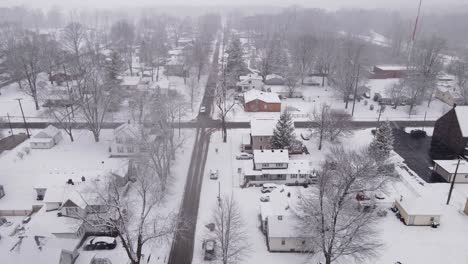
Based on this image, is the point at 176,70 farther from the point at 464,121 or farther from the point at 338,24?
the point at 338,24

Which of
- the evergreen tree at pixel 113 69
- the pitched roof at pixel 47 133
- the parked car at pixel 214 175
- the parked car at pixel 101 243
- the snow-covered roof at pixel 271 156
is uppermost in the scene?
the evergreen tree at pixel 113 69

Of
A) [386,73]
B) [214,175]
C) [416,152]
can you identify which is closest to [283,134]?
[214,175]

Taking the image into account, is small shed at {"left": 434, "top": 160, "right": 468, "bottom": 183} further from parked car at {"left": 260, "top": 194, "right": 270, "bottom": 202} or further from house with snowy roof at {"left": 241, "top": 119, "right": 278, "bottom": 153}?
parked car at {"left": 260, "top": 194, "right": 270, "bottom": 202}

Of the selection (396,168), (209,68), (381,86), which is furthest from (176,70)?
(396,168)

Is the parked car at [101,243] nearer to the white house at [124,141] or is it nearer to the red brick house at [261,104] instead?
the white house at [124,141]

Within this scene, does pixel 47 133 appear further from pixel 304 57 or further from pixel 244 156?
pixel 304 57

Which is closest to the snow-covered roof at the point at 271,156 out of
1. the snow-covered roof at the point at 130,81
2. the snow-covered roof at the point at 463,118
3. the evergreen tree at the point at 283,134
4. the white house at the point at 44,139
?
the evergreen tree at the point at 283,134

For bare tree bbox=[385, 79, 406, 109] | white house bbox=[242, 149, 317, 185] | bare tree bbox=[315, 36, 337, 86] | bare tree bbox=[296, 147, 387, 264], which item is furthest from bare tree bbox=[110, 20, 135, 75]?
bare tree bbox=[296, 147, 387, 264]
